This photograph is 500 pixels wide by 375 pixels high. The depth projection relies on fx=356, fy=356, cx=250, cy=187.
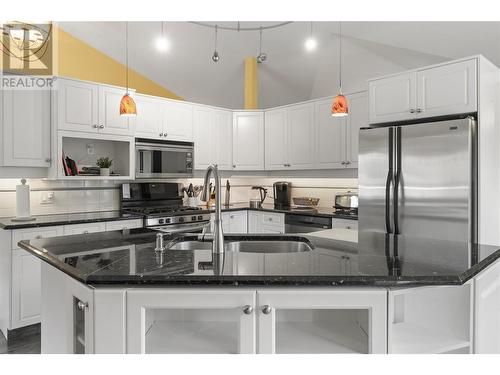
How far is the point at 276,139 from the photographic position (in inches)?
198

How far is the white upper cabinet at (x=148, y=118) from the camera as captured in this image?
431 centimetres

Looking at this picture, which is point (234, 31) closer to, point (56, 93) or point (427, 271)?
point (56, 93)

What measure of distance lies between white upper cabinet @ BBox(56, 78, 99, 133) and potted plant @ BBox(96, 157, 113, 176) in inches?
14.5

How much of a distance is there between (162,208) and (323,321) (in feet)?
10.4

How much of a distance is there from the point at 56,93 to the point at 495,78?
13.5ft

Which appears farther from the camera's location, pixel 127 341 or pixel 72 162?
pixel 72 162

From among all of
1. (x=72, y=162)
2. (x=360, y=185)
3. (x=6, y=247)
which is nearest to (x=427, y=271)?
Answer: (x=360, y=185)

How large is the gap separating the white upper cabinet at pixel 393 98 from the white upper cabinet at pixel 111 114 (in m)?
2.70

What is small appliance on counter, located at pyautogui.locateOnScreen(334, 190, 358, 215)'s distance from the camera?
4148mm

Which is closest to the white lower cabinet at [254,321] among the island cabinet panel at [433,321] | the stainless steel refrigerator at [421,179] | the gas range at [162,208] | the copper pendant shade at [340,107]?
the island cabinet panel at [433,321]

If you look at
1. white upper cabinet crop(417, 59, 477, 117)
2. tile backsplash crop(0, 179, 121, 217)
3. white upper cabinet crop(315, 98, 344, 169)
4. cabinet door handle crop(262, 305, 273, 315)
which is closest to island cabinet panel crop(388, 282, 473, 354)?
cabinet door handle crop(262, 305, 273, 315)

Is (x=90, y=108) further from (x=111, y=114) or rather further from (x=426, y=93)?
(x=426, y=93)

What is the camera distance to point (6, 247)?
311 cm

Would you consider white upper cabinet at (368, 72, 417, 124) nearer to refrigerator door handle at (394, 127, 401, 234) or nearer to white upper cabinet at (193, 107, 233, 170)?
refrigerator door handle at (394, 127, 401, 234)
